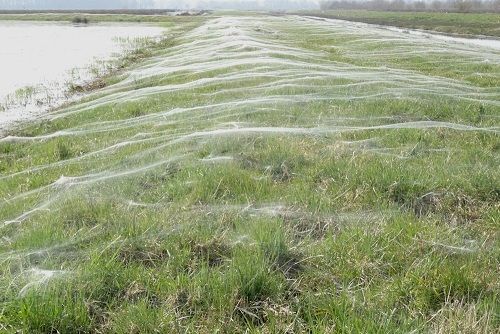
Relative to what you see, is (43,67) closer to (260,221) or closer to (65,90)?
(65,90)

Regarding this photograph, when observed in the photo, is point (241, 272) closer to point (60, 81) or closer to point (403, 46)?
point (60, 81)

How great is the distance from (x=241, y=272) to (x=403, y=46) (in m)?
27.2

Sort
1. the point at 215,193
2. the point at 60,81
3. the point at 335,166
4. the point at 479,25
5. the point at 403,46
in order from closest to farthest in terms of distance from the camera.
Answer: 1. the point at 215,193
2. the point at 335,166
3. the point at 60,81
4. the point at 403,46
5. the point at 479,25

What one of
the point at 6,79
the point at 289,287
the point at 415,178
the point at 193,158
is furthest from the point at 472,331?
the point at 6,79

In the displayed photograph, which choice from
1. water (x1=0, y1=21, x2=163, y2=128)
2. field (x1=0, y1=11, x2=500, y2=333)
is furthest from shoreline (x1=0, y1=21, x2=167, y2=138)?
field (x1=0, y1=11, x2=500, y2=333)

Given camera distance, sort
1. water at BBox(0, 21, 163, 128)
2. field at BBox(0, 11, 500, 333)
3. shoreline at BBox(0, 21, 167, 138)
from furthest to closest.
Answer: water at BBox(0, 21, 163, 128) < shoreline at BBox(0, 21, 167, 138) < field at BBox(0, 11, 500, 333)

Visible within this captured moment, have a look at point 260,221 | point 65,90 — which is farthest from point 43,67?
point 260,221

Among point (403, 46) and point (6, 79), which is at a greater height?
point (403, 46)

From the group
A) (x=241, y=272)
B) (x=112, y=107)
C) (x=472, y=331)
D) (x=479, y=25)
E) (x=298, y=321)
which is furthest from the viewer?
(x=479, y=25)

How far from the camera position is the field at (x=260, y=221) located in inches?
135

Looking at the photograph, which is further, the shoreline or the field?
the shoreline

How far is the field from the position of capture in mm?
3428

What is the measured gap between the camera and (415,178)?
233 inches

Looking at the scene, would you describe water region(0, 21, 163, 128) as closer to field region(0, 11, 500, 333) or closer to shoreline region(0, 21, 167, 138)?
shoreline region(0, 21, 167, 138)
